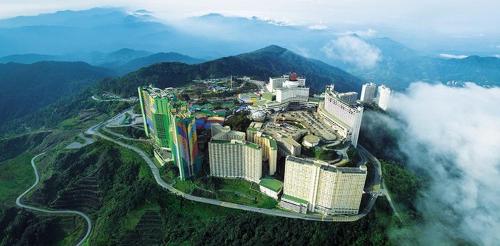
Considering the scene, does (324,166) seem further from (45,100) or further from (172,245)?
(45,100)

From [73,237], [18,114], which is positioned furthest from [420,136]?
[18,114]

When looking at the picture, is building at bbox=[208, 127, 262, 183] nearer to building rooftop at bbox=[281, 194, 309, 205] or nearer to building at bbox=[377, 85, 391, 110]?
building rooftop at bbox=[281, 194, 309, 205]

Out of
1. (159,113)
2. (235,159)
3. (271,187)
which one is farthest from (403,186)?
(159,113)

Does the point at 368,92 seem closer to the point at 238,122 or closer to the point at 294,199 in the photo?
the point at 238,122

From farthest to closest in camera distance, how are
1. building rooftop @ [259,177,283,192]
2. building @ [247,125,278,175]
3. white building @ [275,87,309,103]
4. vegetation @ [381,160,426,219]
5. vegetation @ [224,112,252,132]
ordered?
white building @ [275,87,309,103] < vegetation @ [224,112,252,132] < building @ [247,125,278,175] < building rooftop @ [259,177,283,192] < vegetation @ [381,160,426,219]

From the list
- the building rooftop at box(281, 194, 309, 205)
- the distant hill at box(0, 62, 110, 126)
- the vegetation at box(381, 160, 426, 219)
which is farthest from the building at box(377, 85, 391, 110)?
the distant hill at box(0, 62, 110, 126)
